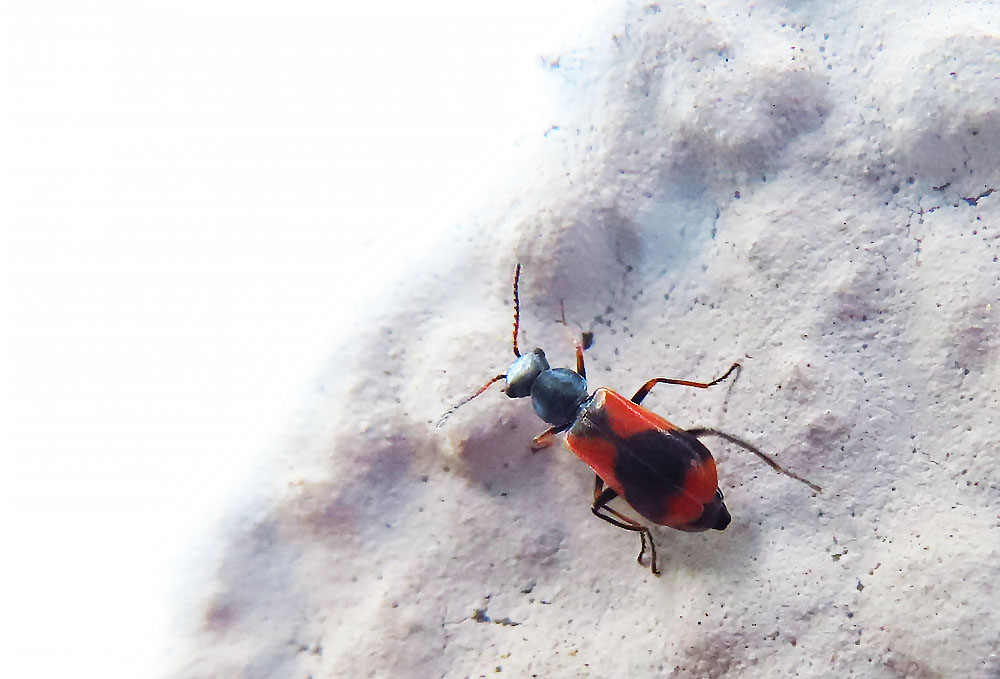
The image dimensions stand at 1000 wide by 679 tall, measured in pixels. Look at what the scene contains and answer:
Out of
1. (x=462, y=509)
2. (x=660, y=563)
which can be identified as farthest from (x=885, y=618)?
(x=462, y=509)

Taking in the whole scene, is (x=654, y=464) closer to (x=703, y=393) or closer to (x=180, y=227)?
(x=703, y=393)

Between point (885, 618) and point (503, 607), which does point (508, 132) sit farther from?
point (885, 618)

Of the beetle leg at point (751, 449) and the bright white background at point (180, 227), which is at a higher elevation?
the bright white background at point (180, 227)

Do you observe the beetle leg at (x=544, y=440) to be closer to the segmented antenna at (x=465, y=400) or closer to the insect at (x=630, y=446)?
the insect at (x=630, y=446)

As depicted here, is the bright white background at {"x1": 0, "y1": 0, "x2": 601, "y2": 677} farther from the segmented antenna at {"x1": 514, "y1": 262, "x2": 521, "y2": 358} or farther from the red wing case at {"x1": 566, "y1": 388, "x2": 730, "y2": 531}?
the red wing case at {"x1": 566, "y1": 388, "x2": 730, "y2": 531}

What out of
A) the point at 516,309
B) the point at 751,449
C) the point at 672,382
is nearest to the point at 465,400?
the point at 516,309

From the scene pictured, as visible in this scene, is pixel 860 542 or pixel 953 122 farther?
pixel 953 122

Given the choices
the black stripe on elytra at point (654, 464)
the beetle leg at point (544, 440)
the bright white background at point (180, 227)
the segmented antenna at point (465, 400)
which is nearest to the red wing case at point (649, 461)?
the black stripe on elytra at point (654, 464)
